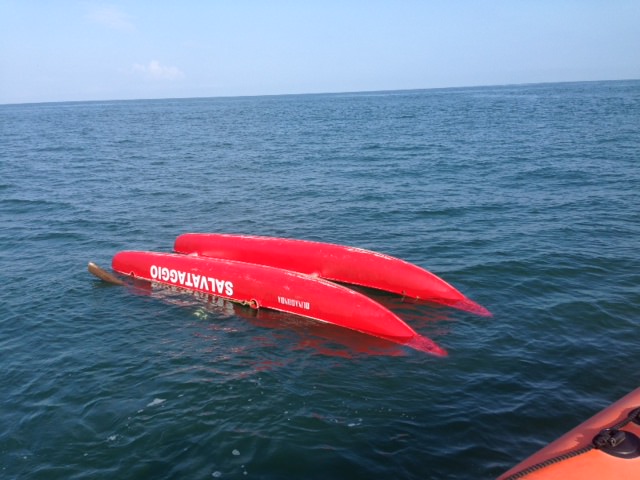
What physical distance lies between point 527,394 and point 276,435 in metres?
4.95

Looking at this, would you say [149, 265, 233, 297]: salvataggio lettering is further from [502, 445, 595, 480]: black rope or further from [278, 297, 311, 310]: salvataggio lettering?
[502, 445, 595, 480]: black rope

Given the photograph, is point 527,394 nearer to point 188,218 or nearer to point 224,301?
point 224,301

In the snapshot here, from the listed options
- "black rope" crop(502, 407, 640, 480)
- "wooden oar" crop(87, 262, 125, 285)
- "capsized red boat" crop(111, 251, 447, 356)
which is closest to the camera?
"black rope" crop(502, 407, 640, 480)

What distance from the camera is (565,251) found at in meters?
17.7

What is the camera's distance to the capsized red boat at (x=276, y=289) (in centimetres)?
1240

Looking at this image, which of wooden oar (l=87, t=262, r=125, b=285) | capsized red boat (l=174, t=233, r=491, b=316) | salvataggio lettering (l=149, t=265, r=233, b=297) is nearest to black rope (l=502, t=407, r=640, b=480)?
capsized red boat (l=174, t=233, r=491, b=316)

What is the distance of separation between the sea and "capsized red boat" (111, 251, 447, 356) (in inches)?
15.5

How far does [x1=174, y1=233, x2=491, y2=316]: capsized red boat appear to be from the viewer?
47.1 ft

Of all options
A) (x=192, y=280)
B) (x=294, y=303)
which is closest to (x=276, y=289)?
(x=294, y=303)

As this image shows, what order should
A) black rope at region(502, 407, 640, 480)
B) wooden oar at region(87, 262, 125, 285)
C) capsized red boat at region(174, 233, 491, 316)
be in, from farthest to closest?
wooden oar at region(87, 262, 125, 285)
capsized red boat at region(174, 233, 491, 316)
black rope at region(502, 407, 640, 480)

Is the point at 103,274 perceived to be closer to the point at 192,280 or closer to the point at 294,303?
the point at 192,280

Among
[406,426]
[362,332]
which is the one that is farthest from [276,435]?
[362,332]

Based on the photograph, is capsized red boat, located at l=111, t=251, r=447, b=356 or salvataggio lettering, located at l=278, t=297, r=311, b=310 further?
salvataggio lettering, located at l=278, t=297, r=311, b=310

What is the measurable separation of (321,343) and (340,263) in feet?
12.3
